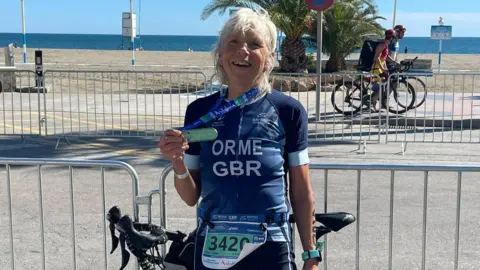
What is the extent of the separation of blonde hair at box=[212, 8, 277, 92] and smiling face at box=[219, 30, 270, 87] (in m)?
0.02

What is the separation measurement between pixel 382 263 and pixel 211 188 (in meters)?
2.94

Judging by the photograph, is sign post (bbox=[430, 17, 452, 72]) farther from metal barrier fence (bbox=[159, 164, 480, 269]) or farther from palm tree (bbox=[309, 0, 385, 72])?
metal barrier fence (bbox=[159, 164, 480, 269])

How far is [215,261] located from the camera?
104 inches

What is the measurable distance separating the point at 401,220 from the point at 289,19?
16899 millimetres

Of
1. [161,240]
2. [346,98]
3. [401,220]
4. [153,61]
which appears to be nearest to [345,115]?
[346,98]

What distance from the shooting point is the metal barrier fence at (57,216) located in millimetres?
4195

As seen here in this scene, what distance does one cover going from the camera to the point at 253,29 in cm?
265

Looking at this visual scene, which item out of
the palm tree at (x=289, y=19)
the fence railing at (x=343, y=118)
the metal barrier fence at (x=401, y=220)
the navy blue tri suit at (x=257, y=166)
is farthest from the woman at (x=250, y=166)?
the palm tree at (x=289, y=19)

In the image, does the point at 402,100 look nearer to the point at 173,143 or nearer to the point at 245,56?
the point at 245,56

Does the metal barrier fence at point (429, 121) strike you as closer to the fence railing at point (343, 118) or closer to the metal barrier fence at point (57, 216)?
the fence railing at point (343, 118)

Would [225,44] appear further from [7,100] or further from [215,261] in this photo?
[7,100]

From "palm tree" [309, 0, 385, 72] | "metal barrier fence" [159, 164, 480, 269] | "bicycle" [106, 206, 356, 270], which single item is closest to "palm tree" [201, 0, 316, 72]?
"palm tree" [309, 0, 385, 72]

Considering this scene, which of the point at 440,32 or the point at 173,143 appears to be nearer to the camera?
the point at 173,143

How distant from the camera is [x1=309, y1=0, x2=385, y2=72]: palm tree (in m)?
25.1
